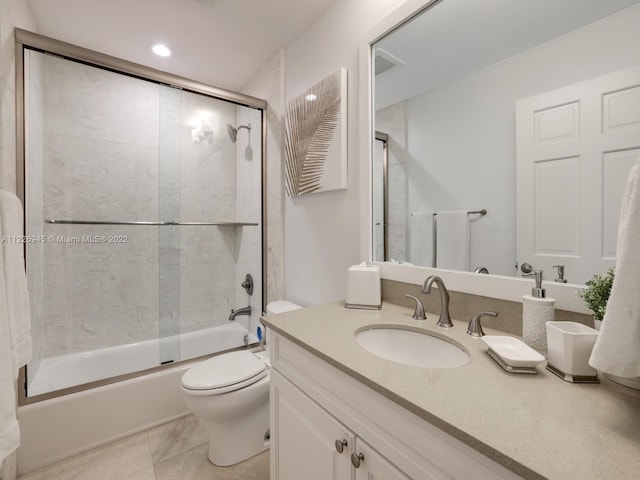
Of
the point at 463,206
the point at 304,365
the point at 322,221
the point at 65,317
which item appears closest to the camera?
the point at 304,365

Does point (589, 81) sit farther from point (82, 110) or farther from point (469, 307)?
point (82, 110)

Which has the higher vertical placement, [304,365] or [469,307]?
[469,307]

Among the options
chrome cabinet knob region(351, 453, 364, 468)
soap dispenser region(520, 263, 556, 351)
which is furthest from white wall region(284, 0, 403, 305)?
chrome cabinet knob region(351, 453, 364, 468)

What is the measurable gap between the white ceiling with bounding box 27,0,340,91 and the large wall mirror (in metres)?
0.83

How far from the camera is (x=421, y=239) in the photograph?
1.22m

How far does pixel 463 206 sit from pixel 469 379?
64 centimetres

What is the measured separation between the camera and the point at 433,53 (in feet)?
3.83

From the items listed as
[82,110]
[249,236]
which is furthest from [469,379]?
[82,110]

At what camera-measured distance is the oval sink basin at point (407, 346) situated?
92 centimetres

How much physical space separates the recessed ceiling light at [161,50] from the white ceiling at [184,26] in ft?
0.13

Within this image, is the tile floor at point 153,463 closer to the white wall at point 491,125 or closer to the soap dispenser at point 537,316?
the soap dispenser at point 537,316

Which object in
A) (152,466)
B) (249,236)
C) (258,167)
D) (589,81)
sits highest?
(258,167)

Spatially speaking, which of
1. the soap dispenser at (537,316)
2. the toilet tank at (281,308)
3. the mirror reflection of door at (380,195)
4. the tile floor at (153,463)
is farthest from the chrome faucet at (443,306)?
the tile floor at (153,463)

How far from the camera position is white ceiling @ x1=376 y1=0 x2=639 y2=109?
81 centimetres
